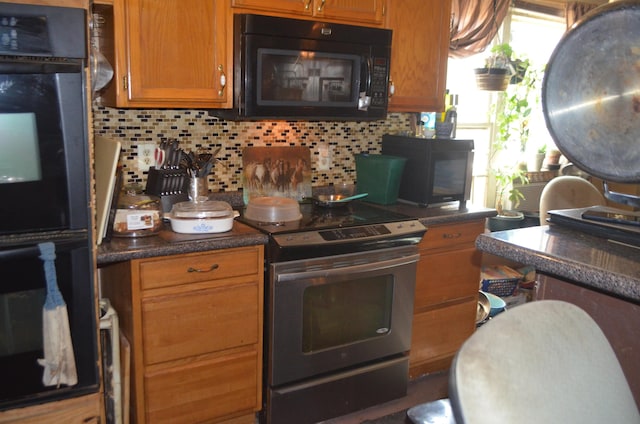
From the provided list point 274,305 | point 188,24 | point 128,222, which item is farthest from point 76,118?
point 274,305

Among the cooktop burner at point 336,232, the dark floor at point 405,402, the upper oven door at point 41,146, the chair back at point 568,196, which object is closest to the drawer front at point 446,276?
the cooktop burner at point 336,232

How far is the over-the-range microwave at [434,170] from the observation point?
2.91 m

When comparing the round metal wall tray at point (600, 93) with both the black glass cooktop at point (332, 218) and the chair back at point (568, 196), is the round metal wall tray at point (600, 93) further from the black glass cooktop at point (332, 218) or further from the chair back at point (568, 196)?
the chair back at point (568, 196)

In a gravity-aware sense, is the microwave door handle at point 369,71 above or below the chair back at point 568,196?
above

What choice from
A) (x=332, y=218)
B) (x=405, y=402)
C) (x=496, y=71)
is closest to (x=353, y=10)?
(x=332, y=218)

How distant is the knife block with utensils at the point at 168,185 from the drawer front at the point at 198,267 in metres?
0.41

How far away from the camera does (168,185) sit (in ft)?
8.33

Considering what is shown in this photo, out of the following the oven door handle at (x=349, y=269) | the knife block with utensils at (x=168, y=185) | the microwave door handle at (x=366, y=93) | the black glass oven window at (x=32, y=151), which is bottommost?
the oven door handle at (x=349, y=269)

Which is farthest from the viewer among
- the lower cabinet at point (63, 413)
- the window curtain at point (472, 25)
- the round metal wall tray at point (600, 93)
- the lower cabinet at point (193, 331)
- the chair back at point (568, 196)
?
the window curtain at point (472, 25)

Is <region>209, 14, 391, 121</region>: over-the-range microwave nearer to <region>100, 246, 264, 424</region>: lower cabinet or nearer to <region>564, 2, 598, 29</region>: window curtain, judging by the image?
<region>100, 246, 264, 424</region>: lower cabinet

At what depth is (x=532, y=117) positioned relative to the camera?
175 inches

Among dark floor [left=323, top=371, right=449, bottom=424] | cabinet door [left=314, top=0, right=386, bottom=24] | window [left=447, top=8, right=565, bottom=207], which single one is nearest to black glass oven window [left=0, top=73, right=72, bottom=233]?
cabinet door [left=314, top=0, right=386, bottom=24]

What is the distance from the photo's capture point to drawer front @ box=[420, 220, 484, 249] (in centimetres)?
279

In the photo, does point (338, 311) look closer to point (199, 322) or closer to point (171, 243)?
point (199, 322)
